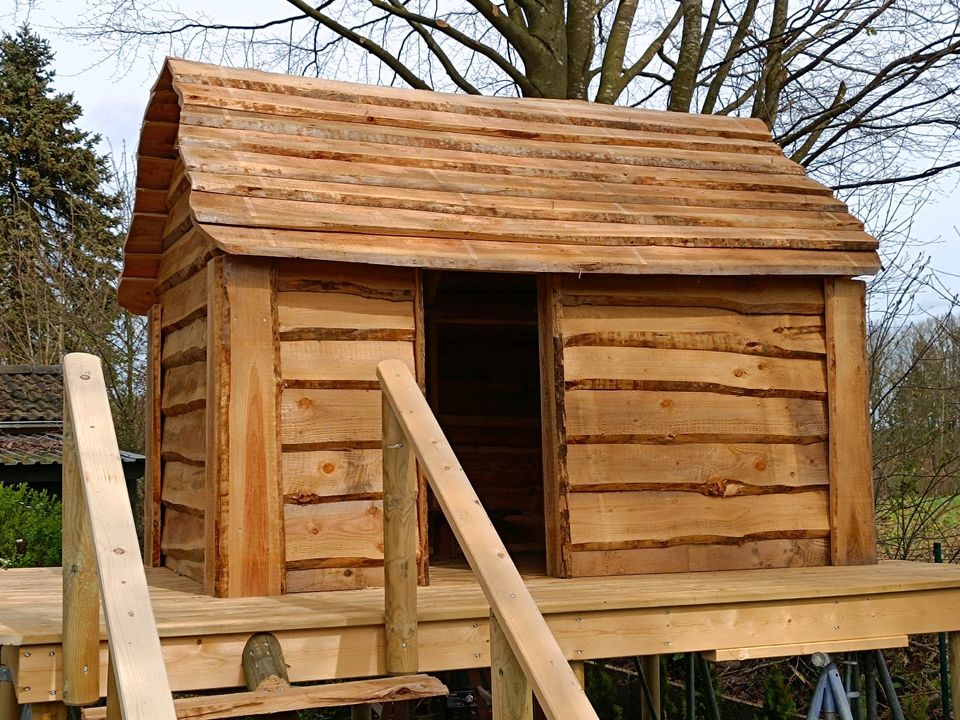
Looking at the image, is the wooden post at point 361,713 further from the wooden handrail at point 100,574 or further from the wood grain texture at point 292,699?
the wooden handrail at point 100,574

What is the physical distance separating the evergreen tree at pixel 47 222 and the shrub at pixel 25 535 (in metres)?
6.03

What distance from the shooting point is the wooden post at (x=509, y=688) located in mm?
3248

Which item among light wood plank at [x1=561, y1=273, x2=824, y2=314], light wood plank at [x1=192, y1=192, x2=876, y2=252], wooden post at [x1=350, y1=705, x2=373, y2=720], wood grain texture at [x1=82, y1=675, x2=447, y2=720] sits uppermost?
light wood plank at [x1=192, y1=192, x2=876, y2=252]

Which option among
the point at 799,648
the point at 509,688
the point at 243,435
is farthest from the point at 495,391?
the point at 509,688

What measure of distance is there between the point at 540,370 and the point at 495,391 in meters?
3.20

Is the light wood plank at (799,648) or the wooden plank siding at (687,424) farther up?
the wooden plank siding at (687,424)

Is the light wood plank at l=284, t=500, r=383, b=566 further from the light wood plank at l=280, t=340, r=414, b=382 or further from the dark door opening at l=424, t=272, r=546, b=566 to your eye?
the dark door opening at l=424, t=272, r=546, b=566

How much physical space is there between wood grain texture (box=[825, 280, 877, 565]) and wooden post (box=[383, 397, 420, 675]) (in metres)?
3.13

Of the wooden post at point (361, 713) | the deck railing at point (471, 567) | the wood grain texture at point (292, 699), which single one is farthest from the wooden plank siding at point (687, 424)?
the wood grain texture at point (292, 699)

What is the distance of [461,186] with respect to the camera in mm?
6195

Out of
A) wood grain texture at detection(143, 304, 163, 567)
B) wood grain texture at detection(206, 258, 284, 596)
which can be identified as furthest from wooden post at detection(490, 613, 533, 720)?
wood grain texture at detection(143, 304, 163, 567)

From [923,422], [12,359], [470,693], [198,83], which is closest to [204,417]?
[198,83]

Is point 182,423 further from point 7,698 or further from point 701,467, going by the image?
point 701,467

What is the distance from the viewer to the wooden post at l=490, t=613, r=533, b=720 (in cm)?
325
